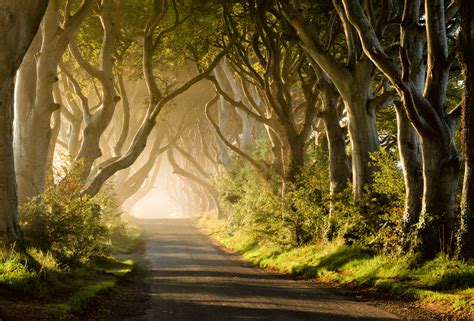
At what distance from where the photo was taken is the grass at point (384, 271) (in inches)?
351

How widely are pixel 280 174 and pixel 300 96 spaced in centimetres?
1348

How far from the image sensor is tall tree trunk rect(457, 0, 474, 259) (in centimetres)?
954

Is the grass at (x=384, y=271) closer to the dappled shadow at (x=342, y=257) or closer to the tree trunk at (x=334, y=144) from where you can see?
the dappled shadow at (x=342, y=257)

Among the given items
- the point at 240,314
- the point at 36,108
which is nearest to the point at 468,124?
the point at 240,314

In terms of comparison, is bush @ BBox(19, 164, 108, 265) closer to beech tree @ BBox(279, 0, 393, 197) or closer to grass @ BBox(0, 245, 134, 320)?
grass @ BBox(0, 245, 134, 320)

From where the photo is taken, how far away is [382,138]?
27797 millimetres

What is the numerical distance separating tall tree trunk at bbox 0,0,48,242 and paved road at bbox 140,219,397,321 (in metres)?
3.39

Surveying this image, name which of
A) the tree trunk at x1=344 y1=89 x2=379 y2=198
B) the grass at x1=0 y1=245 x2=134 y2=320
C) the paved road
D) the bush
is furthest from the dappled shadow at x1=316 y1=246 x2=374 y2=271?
the bush

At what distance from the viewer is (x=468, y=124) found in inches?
380

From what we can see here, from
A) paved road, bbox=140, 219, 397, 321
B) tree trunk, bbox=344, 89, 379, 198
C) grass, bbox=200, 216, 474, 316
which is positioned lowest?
paved road, bbox=140, 219, 397, 321

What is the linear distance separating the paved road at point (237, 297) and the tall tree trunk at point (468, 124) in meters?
2.61

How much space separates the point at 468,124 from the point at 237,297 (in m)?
5.75

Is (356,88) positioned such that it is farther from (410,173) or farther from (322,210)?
(322,210)

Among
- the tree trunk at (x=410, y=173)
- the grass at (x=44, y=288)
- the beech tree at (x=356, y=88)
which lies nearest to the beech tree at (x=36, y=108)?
the grass at (x=44, y=288)
